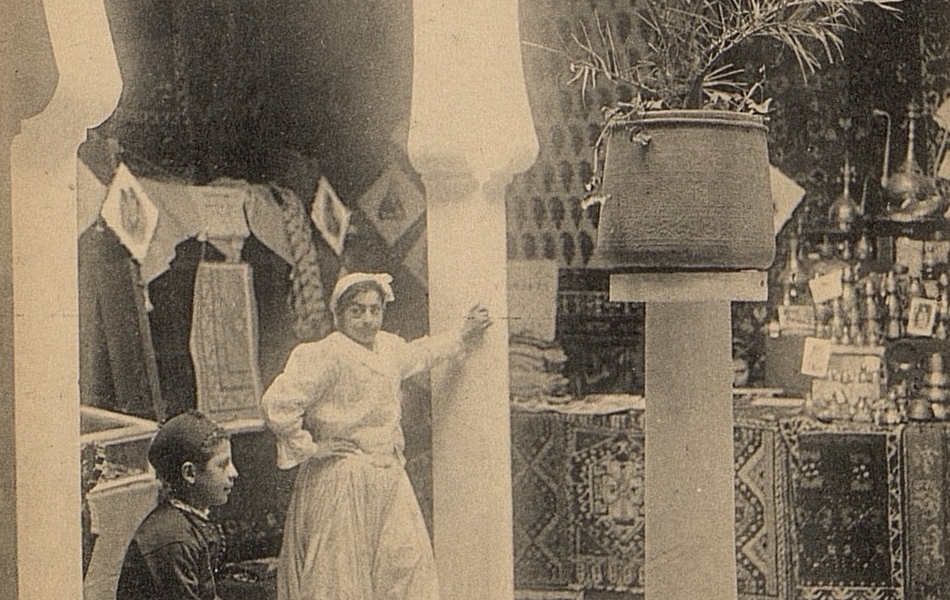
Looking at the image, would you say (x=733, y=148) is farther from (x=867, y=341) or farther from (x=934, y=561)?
(x=934, y=561)

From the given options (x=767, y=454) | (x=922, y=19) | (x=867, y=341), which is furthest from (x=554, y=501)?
(x=922, y=19)

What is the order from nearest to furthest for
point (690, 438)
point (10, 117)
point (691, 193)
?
point (10, 117)
point (691, 193)
point (690, 438)

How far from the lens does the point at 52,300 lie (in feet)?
14.7

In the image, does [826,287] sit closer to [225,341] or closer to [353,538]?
[353,538]

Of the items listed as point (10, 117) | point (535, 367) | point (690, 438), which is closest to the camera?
point (10, 117)

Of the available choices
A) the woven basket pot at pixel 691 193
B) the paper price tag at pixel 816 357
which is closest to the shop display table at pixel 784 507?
Answer: the paper price tag at pixel 816 357

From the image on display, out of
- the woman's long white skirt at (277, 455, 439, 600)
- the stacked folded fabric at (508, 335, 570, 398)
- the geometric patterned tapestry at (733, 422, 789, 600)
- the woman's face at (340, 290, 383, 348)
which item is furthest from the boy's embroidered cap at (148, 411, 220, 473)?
the geometric patterned tapestry at (733, 422, 789, 600)

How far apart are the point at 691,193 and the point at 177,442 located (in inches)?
72.1

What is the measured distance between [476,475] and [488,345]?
0.44 meters

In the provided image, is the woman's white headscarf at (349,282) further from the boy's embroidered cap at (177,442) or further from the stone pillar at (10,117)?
the stone pillar at (10,117)

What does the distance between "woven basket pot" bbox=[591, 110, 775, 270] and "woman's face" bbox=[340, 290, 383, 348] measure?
0.81 meters

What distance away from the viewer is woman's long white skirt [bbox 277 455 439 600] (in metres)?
4.73

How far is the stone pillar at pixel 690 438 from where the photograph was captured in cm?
466

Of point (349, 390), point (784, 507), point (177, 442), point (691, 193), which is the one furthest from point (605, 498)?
point (177, 442)
